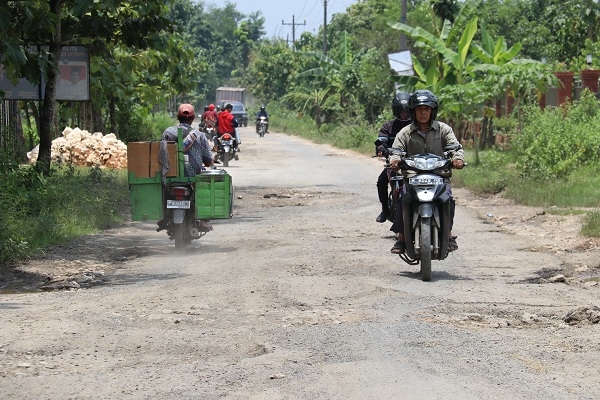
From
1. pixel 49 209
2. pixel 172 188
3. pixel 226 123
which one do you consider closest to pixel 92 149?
pixel 226 123

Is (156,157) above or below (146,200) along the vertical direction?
above

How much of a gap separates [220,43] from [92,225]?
10883cm

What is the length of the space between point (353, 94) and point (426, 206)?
40.2m

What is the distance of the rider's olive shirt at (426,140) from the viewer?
10.6 m

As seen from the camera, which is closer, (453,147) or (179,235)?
(453,147)

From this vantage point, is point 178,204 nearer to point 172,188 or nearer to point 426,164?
point 172,188

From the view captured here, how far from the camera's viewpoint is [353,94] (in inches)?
1969

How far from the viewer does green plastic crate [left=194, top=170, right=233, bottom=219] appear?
41.7 feet

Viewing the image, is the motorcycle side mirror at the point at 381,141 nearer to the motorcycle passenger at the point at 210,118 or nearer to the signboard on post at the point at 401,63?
the motorcycle passenger at the point at 210,118

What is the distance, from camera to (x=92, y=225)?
15.2m

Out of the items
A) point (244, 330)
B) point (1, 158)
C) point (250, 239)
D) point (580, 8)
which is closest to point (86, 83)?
point (1, 158)

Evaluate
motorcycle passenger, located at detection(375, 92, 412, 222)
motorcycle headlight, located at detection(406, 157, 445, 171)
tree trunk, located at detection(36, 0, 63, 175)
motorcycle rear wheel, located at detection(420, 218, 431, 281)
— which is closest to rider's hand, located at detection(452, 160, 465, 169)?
motorcycle headlight, located at detection(406, 157, 445, 171)

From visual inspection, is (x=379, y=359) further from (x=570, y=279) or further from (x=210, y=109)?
(x=210, y=109)

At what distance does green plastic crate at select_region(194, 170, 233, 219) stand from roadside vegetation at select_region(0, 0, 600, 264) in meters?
1.97
